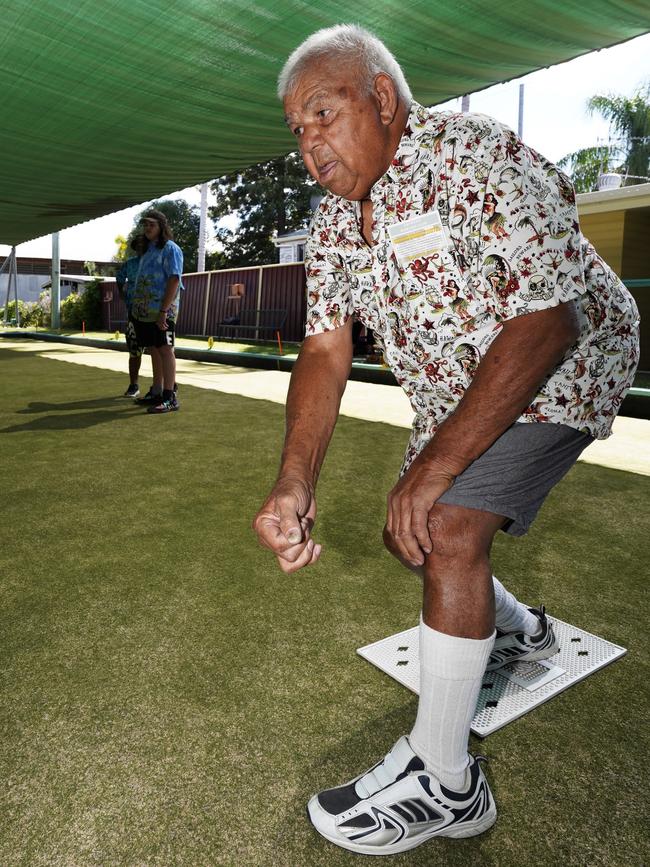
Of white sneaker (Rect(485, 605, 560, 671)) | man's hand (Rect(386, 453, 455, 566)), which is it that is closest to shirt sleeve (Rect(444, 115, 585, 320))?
man's hand (Rect(386, 453, 455, 566))

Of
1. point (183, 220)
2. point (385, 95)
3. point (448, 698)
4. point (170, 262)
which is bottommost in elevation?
point (448, 698)

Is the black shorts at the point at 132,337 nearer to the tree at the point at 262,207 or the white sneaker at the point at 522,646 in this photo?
the white sneaker at the point at 522,646

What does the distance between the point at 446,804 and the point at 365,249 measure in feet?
3.26

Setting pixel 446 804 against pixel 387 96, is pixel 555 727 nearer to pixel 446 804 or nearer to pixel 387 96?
pixel 446 804

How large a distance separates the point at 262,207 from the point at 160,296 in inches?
1262

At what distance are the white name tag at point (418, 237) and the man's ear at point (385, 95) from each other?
0.19m

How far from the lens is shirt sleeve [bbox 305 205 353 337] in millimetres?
1339

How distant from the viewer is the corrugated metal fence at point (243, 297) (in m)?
14.4

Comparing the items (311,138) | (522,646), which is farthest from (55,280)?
(522,646)

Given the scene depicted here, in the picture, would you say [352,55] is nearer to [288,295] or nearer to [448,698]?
[448,698]

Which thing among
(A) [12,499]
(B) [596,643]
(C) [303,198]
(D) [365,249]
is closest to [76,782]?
(D) [365,249]

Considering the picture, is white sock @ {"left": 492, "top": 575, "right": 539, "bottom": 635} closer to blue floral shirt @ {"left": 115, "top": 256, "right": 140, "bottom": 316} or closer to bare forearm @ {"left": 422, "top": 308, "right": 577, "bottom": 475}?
bare forearm @ {"left": 422, "top": 308, "right": 577, "bottom": 475}

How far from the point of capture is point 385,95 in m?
1.13

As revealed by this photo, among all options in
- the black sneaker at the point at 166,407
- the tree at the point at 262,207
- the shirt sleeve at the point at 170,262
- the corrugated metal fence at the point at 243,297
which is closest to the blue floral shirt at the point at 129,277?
the shirt sleeve at the point at 170,262
